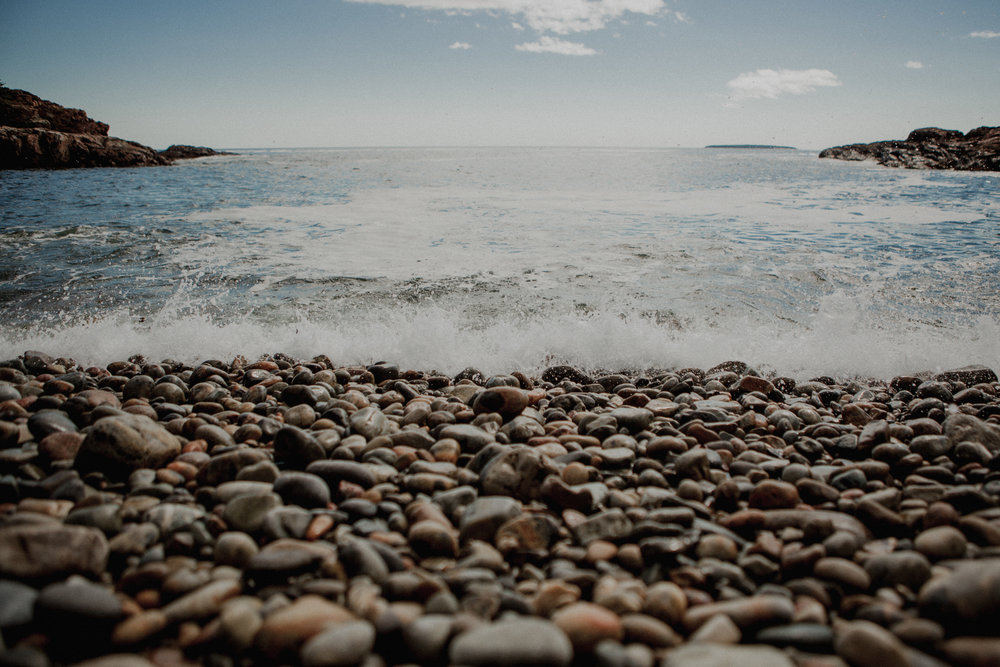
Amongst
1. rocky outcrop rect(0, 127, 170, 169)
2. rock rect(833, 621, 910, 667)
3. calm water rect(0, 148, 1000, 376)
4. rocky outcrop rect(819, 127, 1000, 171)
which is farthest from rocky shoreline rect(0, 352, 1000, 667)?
rocky outcrop rect(819, 127, 1000, 171)

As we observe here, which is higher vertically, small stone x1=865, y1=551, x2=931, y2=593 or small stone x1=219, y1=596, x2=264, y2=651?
small stone x1=865, y1=551, x2=931, y2=593

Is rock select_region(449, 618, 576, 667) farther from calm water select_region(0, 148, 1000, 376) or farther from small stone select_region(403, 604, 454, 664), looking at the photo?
calm water select_region(0, 148, 1000, 376)

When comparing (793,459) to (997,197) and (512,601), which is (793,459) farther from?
(997,197)

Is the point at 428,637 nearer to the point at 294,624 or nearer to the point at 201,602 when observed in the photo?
the point at 294,624

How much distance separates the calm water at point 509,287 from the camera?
4.85 metres

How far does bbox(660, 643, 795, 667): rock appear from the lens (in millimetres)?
1273

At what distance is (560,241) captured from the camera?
1055 cm

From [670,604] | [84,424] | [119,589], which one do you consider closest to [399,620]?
[670,604]

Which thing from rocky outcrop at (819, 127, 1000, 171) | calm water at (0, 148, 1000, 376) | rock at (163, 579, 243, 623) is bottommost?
rock at (163, 579, 243, 623)

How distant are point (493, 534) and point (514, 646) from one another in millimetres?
666

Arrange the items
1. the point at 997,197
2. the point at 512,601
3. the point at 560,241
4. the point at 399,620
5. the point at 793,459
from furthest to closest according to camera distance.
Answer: the point at 997,197, the point at 560,241, the point at 793,459, the point at 512,601, the point at 399,620

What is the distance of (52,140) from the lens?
39781mm

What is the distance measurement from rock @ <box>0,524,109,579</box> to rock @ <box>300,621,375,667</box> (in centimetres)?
86

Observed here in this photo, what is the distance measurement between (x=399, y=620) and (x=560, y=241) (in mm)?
9608
